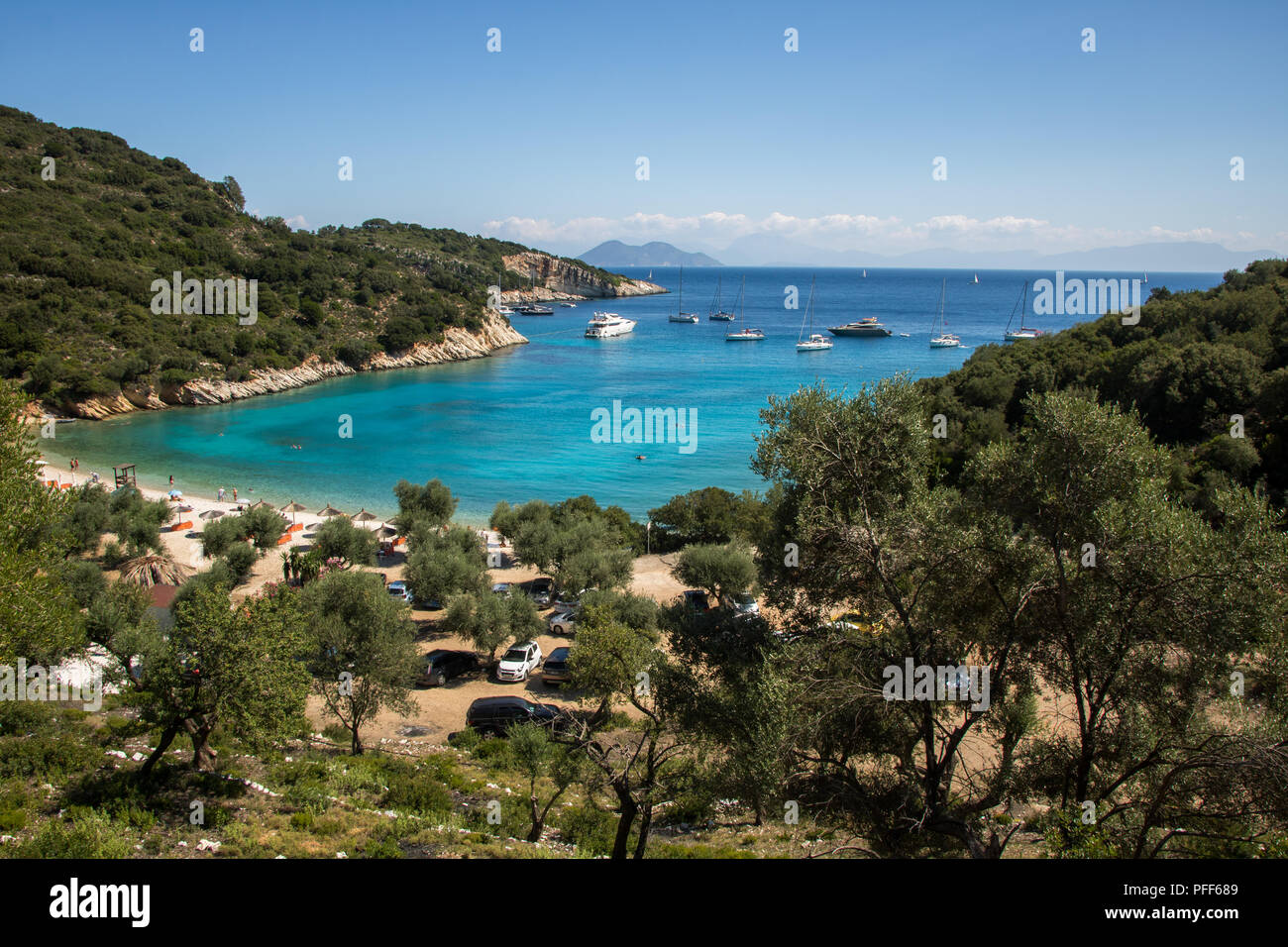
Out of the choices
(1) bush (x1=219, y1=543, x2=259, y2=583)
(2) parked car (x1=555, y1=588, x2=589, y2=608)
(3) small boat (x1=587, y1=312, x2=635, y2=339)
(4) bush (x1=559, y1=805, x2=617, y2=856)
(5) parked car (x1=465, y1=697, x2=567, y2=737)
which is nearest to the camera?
(4) bush (x1=559, y1=805, x2=617, y2=856)

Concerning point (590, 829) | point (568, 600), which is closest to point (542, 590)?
point (568, 600)

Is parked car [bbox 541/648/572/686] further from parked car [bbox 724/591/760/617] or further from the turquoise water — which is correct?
the turquoise water

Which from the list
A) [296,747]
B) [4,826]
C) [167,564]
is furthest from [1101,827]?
[167,564]

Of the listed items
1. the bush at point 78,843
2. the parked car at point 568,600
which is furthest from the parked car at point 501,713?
the bush at point 78,843

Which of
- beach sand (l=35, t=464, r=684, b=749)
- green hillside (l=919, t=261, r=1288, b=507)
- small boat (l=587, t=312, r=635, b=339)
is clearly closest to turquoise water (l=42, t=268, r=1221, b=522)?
beach sand (l=35, t=464, r=684, b=749)

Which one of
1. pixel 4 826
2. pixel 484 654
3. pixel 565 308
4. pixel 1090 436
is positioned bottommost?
pixel 484 654
